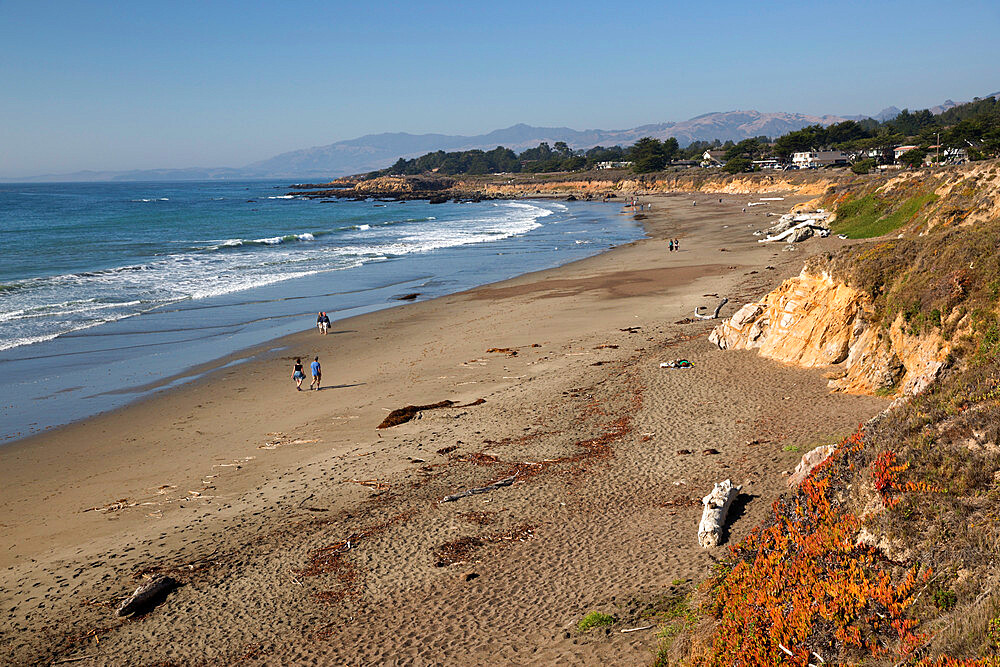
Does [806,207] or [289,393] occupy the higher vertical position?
[806,207]

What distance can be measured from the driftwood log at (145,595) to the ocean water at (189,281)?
9067 mm

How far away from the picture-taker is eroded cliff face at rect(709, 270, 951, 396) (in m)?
13.0

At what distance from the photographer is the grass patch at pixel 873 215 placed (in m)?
33.1

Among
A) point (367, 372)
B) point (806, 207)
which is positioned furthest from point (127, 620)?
point (806, 207)

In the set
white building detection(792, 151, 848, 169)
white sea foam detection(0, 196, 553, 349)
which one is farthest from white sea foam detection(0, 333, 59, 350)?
white building detection(792, 151, 848, 169)

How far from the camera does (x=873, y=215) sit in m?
37.0

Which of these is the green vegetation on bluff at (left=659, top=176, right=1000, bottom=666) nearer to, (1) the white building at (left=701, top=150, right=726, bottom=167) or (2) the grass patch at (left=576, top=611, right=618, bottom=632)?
(2) the grass patch at (left=576, top=611, right=618, bottom=632)

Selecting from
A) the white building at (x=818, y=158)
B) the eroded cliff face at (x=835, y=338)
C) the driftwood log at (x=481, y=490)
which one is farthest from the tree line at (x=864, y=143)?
the driftwood log at (x=481, y=490)

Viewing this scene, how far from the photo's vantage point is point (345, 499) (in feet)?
38.1

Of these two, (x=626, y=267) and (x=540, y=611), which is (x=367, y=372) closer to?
(x=540, y=611)

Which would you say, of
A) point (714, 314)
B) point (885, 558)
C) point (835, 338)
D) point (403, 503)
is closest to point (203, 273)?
point (714, 314)

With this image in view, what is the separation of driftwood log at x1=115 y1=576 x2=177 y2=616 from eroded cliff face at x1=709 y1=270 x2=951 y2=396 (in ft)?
39.3

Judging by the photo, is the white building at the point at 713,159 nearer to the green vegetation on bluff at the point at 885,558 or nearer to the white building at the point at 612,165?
the white building at the point at 612,165

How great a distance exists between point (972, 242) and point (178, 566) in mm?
14409
